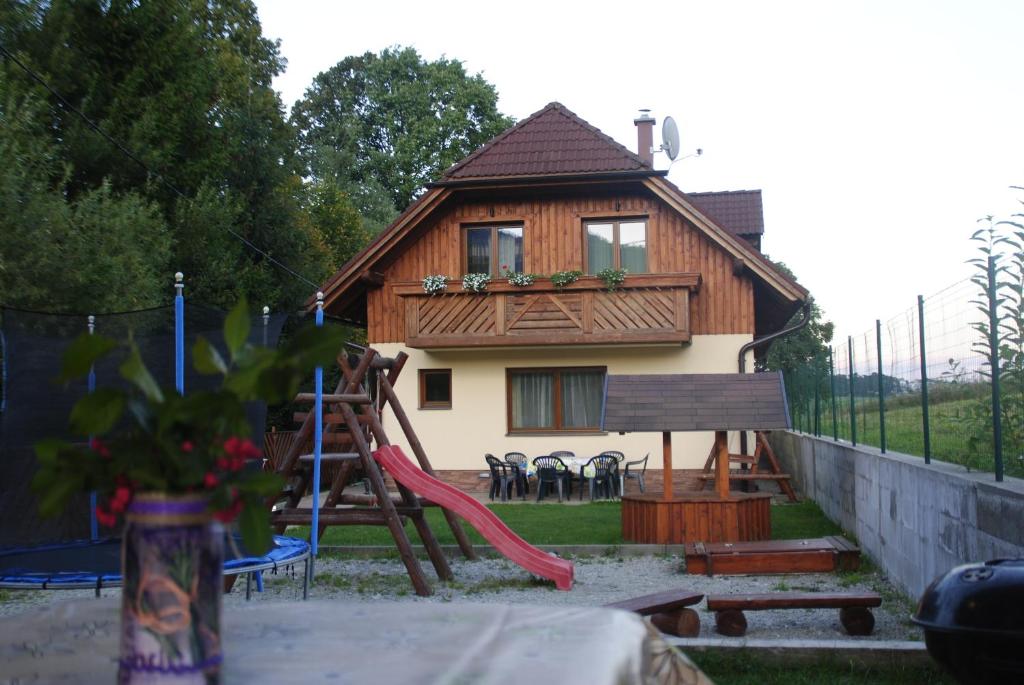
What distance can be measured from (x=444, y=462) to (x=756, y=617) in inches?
532

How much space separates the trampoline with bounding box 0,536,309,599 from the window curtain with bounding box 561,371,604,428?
13.8 m

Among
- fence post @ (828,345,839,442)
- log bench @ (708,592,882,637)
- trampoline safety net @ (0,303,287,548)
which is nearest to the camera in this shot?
log bench @ (708,592,882,637)

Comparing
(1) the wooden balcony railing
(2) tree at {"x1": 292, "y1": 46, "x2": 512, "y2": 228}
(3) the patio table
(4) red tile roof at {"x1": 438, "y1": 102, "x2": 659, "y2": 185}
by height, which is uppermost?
(2) tree at {"x1": 292, "y1": 46, "x2": 512, "y2": 228}

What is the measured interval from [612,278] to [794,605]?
43.4 feet

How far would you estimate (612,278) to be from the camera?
2033cm

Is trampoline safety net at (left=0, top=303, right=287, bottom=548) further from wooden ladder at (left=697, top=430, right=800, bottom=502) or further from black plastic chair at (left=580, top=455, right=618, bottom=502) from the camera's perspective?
black plastic chair at (left=580, top=455, right=618, bottom=502)

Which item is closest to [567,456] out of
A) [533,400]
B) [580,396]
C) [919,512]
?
[580,396]

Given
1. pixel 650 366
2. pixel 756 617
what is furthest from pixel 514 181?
pixel 756 617

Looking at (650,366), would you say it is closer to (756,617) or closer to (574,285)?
(574,285)

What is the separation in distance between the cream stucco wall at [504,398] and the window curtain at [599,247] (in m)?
1.69

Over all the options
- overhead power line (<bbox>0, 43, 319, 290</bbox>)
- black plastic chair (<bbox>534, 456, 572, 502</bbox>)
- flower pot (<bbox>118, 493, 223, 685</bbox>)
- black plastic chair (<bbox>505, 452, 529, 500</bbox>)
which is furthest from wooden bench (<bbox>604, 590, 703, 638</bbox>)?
overhead power line (<bbox>0, 43, 319, 290</bbox>)

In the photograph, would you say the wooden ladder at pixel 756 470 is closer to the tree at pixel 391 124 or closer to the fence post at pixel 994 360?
the fence post at pixel 994 360

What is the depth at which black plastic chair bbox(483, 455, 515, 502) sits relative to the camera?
1962 cm

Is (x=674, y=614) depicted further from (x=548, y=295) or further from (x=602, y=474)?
(x=548, y=295)
